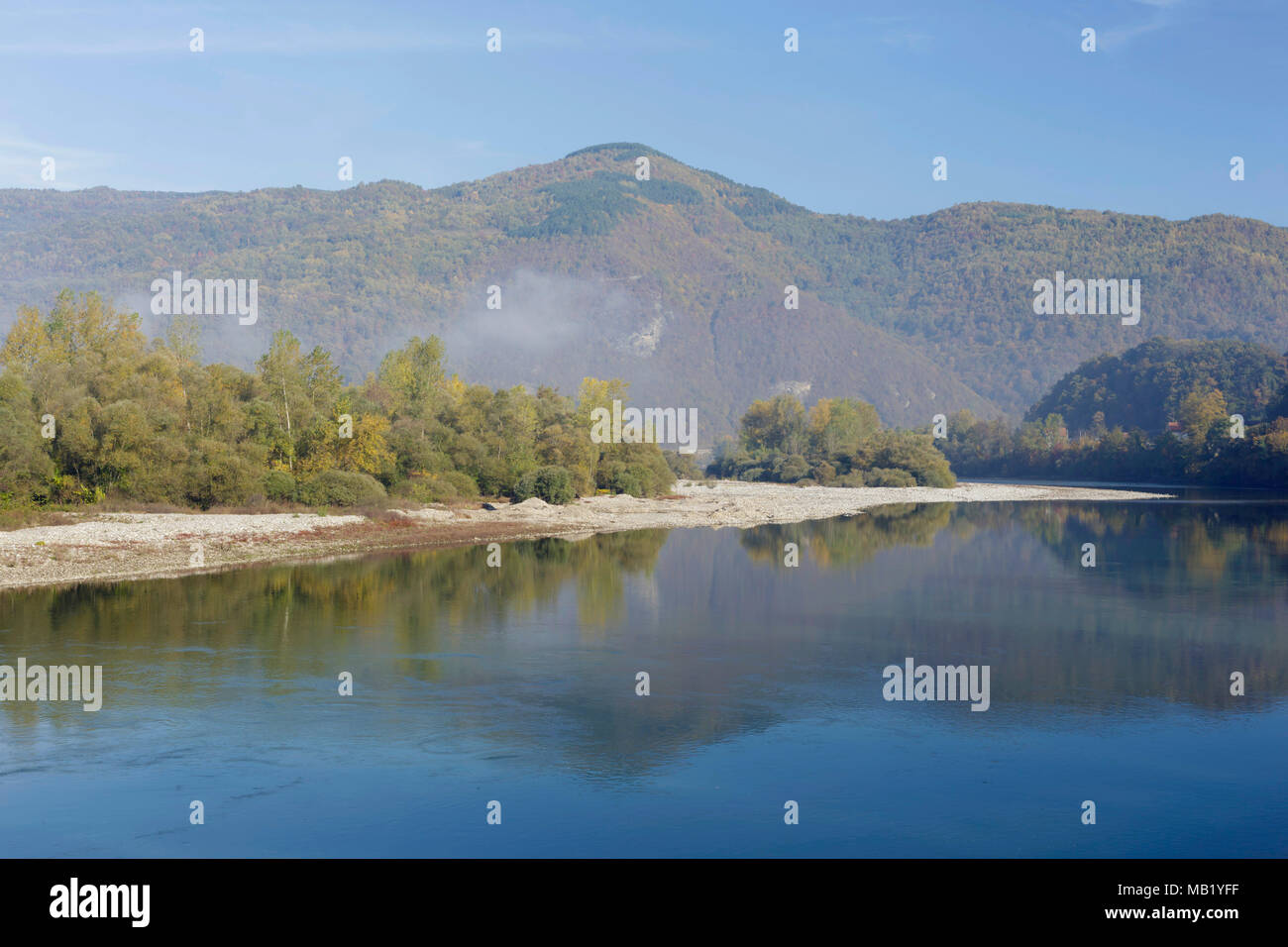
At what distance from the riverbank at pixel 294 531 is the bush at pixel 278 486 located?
279cm

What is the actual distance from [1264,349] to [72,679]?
649ft

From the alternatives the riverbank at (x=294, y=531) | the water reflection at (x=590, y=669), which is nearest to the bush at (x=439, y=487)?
the riverbank at (x=294, y=531)

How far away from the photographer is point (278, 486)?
2062 inches

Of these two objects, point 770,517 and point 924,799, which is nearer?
point 924,799

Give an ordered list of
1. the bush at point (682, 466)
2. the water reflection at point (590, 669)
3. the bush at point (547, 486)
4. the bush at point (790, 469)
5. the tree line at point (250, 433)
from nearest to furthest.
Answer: the water reflection at point (590, 669), the tree line at point (250, 433), the bush at point (547, 486), the bush at point (682, 466), the bush at point (790, 469)

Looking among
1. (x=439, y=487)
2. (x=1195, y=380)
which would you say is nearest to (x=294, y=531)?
(x=439, y=487)

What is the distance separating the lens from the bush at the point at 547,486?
67.1 meters

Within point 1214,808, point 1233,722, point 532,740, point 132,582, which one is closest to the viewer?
point 1214,808

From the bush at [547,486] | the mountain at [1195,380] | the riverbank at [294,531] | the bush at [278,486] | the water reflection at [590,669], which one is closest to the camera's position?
the water reflection at [590,669]

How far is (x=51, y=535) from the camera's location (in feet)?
128

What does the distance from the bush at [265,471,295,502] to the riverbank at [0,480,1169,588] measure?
9.16 feet

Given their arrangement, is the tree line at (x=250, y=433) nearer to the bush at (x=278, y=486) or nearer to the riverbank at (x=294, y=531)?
the bush at (x=278, y=486)
